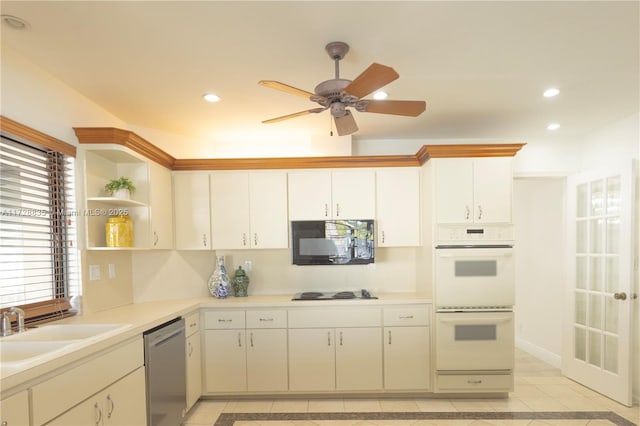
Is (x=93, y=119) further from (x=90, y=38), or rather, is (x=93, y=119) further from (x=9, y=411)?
(x=9, y=411)

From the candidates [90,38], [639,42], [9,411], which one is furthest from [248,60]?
[639,42]

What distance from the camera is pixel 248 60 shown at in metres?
2.09

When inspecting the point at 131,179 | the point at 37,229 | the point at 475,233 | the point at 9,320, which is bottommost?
the point at 9,320

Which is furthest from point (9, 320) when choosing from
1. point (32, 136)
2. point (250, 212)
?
point (250, 212)

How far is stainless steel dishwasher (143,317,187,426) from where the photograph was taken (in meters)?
2.24

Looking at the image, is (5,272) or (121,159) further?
(121,159)

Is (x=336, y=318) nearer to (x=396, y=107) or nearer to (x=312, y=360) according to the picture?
(x=312, y=360)

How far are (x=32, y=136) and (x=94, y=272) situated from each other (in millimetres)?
1074

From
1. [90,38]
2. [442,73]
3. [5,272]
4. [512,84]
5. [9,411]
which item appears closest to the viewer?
[9,411]

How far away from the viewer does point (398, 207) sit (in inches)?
131

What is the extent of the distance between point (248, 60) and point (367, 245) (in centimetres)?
192

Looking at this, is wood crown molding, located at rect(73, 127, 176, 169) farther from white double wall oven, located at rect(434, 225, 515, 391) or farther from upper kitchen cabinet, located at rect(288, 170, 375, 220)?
white double wall oven, located at rect(434, 225, 515, 391)

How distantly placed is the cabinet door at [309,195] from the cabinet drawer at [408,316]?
1.06 meters

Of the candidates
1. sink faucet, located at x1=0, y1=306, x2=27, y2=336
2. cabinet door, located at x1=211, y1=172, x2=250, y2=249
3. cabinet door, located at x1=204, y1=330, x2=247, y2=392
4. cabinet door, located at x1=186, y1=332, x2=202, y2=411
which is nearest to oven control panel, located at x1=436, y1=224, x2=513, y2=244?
cabinet door, located at x1=211, y1=172, x2=250, y2=249
